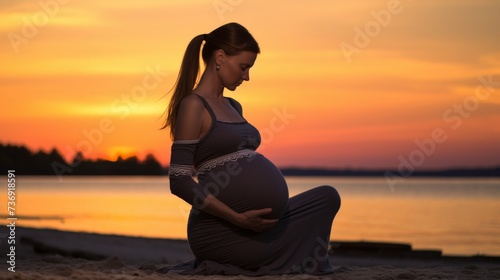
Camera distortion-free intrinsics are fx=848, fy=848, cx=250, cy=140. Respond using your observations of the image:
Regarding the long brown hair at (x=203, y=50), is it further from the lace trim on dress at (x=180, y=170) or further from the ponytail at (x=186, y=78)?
the lace trim on dress at (x=180, y=170)

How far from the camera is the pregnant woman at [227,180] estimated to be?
227 inches

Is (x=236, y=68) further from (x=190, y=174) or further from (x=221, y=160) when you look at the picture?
(x=190, y=174)

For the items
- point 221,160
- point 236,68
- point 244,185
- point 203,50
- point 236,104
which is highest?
point 203,50

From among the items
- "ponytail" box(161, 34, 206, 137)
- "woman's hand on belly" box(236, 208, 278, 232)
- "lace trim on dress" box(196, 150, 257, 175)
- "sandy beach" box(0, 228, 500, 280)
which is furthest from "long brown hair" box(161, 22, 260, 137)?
"sandy beach" box(0, 228, 500, 280)

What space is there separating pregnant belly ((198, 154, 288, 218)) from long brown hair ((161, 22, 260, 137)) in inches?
18.7

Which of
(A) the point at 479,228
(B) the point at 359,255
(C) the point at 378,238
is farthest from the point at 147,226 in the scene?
(B) the point at 359,255

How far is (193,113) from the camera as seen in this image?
5.80 m

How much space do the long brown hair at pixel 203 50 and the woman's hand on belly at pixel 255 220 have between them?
0.80m

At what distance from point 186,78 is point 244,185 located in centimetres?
88

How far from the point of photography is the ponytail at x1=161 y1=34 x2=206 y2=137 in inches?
236

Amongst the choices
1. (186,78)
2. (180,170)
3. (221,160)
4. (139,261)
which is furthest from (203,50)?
(139,261)

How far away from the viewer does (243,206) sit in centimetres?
586

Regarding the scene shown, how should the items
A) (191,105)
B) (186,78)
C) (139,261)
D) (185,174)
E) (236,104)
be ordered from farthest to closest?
(139,261) → (236,104) → (186,78) → (191,105) → (185,174)

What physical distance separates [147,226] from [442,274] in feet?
52.7
